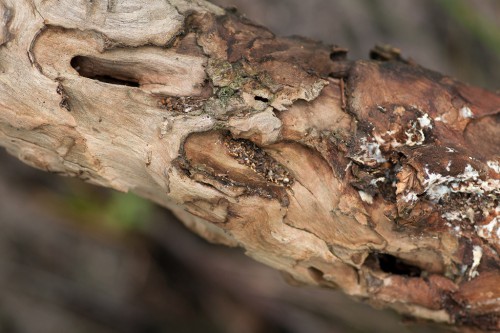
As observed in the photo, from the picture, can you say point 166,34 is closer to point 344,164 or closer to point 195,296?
point 344,164

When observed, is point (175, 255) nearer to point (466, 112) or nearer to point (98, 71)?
point (98, 71)

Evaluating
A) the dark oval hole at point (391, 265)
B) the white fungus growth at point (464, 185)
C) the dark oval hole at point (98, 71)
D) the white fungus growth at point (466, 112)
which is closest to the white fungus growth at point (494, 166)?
the white fungus growth at point (464, 185)

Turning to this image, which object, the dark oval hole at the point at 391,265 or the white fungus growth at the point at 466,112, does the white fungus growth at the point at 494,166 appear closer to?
the white fungus growth at the point at 466,112

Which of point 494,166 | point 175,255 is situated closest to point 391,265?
point 494,166

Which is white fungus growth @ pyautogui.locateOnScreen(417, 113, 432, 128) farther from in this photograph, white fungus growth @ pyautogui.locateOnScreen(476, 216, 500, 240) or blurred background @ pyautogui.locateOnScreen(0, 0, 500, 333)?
blurred background @ pyautogui.locateOnScreen(0, 0, 500, 333)

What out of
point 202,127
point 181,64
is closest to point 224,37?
point 181,64
